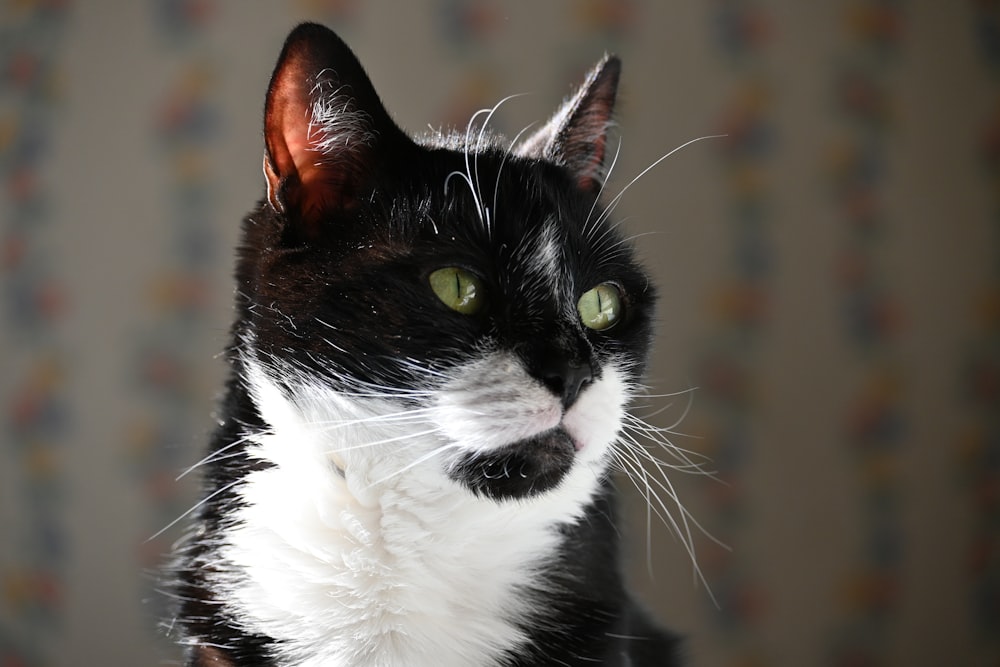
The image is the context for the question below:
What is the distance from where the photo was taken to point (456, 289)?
0.72m

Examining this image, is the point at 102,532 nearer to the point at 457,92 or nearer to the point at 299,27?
the point at 457,92

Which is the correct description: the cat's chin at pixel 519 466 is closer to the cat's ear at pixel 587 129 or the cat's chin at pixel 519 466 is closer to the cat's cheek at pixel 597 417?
the cat's cheek at pixel 597 417

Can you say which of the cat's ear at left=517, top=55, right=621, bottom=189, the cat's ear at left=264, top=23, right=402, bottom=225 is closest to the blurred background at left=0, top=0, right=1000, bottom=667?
the cat's ear at left=517, top=55, right=621, bottom=189

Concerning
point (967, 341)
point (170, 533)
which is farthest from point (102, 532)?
point (967, 341)

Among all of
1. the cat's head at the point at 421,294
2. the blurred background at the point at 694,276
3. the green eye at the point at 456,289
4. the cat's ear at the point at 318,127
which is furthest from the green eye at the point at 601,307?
the blurred background at the point at 694,276

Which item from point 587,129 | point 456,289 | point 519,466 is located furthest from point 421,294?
point 587,129

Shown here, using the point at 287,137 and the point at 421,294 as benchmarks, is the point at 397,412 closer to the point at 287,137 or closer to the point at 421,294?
the point at 421,294

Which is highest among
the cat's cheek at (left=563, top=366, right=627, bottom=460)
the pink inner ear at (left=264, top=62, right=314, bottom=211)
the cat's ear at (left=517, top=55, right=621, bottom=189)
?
the cat's ear at (left=517, top=55, right=621, bottom=189)

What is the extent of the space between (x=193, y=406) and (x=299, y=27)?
5.16 ft

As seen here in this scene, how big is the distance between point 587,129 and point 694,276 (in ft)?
4.49

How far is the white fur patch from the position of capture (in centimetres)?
72

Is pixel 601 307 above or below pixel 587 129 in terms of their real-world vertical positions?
below

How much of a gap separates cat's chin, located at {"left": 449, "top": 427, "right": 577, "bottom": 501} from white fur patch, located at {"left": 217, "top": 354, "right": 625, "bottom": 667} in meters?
0.01

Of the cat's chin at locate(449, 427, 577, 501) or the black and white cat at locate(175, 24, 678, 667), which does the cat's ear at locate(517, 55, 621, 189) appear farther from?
the cat's chin at locate(449, 427, 577, 501)
